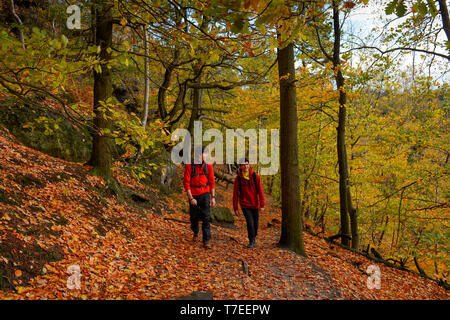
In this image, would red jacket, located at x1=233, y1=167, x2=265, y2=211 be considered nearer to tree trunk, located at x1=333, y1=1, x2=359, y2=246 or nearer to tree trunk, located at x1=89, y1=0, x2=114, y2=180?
tree trunk, located at x1=89, y1=0, x2=114, y2=180

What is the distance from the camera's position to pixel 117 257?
4496 millimetres

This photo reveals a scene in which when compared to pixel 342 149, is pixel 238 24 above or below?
above

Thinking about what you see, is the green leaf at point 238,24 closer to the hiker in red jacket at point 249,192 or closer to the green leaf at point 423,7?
the green leaf at point 423,7

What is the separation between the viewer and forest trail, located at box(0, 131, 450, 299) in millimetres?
3367

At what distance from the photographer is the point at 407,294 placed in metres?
6.55

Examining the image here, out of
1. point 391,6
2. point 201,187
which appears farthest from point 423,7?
point 201,187

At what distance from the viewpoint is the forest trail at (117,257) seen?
3.37 metres

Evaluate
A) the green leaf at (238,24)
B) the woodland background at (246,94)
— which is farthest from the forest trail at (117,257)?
the green leaf at (238,24)

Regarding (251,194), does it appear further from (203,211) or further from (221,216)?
(221,216)

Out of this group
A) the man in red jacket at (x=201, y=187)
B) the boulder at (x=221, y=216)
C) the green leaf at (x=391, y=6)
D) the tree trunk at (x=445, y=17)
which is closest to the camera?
the green leaf at (x=391, y=6)

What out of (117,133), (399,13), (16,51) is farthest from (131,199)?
(399,13)
